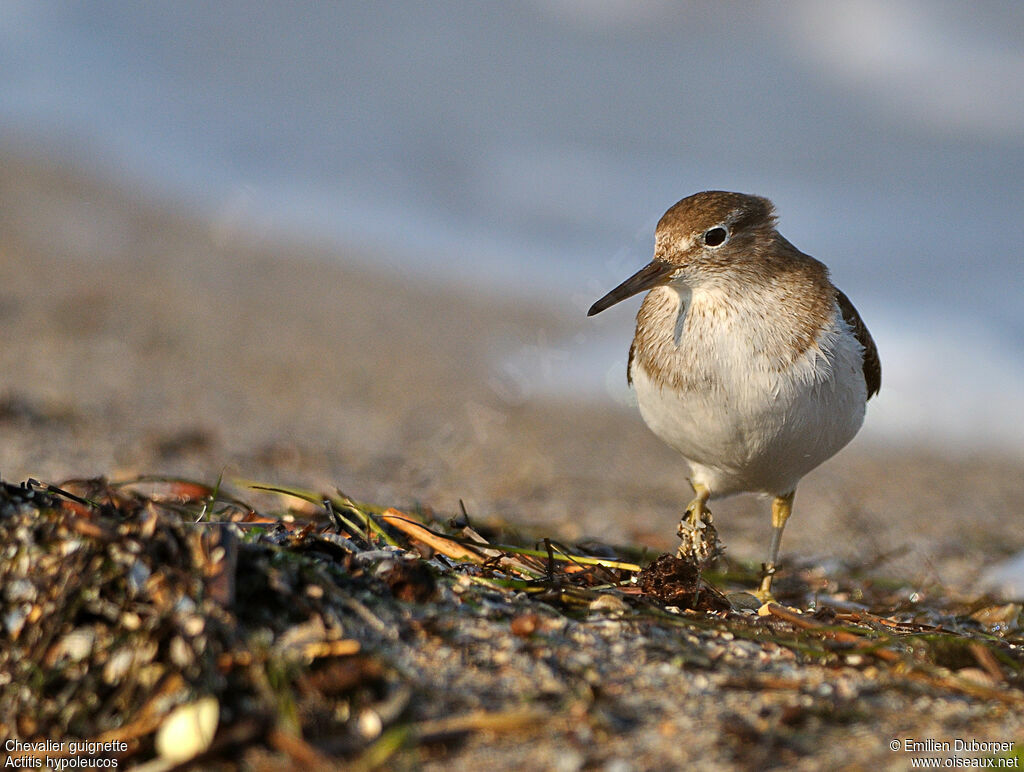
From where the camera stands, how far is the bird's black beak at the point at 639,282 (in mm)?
3883

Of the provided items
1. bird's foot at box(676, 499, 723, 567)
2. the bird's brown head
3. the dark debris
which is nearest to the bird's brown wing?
the bird's brown head

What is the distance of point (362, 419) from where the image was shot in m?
7.87

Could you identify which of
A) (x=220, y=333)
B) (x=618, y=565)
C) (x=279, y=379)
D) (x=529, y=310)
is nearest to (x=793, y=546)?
(x=618, y=565)

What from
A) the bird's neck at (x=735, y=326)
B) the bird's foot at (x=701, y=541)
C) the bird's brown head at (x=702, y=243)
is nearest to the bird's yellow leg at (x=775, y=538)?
the bird's foot at (x=701, y=541)

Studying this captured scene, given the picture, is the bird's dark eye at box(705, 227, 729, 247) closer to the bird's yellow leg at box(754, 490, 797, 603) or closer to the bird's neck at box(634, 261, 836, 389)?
the bird's neck at box(634, 261, 836, 389)

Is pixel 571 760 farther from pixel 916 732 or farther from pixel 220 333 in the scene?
pixel 220 333

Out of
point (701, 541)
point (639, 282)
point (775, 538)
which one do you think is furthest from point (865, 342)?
point (701, 541)

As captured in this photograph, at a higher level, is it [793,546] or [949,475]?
[949,475]

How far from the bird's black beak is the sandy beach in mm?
1391

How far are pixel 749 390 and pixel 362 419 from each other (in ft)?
15.9

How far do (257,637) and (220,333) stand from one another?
8448 mm

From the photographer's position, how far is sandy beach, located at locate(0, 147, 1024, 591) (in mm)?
5406

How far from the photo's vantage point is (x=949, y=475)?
8.48 meters

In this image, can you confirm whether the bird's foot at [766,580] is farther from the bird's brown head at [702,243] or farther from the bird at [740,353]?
the bird's brown head at [702,243]
